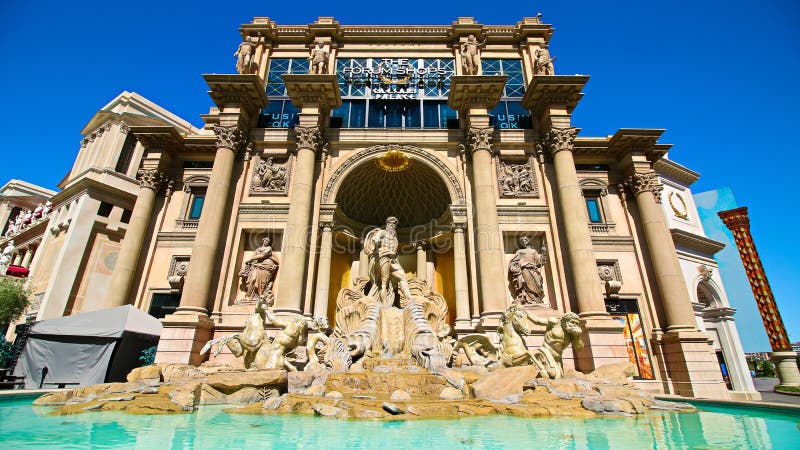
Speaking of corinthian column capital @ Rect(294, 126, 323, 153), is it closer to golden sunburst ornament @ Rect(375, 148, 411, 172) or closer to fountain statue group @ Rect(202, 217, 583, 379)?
golden sunburst ornament @ Rect(375, 148, 411, 172)

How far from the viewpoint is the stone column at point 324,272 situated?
16.3 m

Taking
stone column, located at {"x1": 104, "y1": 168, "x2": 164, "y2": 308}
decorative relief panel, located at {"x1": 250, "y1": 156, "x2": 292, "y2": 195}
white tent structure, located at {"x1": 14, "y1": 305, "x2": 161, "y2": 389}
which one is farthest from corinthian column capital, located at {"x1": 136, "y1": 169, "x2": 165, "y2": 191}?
white tent structure, located at {"x1": 14, "y1": 305, "x2": 161, "y2": 389}

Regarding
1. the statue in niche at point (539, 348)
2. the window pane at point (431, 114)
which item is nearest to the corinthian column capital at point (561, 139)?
the window pane at point (431, 114)

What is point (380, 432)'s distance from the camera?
568cm

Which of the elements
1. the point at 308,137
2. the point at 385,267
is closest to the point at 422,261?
the point at 385,267

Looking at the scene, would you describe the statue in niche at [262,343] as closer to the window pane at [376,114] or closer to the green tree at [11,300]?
the window pane at [376,114]

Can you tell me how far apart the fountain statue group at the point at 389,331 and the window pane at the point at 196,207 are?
487 cm

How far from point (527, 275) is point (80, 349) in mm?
18413

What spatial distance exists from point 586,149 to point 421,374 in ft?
52.3

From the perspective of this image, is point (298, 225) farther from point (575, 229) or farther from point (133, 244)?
point (575, 229)

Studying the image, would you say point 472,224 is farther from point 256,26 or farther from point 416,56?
point 256,26

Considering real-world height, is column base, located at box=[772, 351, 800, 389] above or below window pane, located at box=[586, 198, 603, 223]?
below

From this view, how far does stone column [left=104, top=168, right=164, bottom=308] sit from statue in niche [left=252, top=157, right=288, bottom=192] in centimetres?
536

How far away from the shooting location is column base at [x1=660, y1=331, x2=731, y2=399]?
45.5 ft
